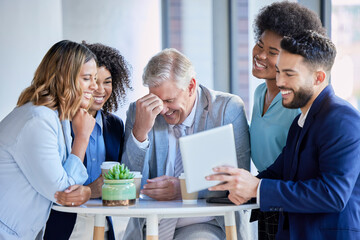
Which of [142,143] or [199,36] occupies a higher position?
[199,36]

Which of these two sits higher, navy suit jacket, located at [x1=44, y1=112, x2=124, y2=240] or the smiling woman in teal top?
the smiling woman in teal top

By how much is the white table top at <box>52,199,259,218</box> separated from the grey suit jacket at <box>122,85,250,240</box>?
1.20 ft

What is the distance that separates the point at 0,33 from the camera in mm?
4363

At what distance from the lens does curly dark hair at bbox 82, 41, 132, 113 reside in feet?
9.80

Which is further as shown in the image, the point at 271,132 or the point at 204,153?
the point at 271,132

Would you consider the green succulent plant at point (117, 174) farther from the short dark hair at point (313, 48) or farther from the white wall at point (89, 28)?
the white wall at point (89, 28)

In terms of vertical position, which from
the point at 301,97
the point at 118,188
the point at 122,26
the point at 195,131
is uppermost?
the point at 122,26

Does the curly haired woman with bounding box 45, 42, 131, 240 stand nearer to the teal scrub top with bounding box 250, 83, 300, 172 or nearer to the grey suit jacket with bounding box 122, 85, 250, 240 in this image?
the grey suit jacket with bounding box 122, 85, 250, 240

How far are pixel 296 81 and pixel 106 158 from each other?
Result: 118cm

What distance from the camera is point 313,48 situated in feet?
6.91

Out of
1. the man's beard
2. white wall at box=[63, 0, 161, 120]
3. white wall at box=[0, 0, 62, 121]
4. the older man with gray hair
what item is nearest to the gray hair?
the older man with gray hair

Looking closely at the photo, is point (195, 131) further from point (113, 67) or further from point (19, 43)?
point (19, 43)

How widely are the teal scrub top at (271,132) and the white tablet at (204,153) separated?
0.53 metres

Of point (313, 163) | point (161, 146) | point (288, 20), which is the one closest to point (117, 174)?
point (161, 146)
